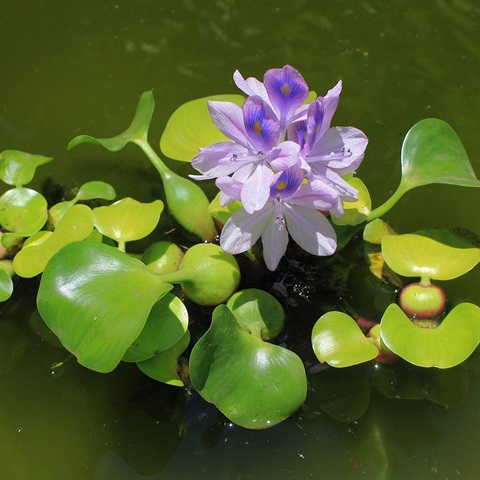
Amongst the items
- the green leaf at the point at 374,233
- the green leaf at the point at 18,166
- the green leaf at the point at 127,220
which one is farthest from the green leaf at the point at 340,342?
the green leaf at the point at 18,166

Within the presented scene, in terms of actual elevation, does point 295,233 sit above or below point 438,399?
above

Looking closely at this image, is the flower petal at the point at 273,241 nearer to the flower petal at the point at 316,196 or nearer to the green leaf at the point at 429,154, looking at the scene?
the flower petal at the point at 316,196

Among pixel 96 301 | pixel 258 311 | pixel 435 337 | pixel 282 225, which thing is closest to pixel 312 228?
pixel 282 225

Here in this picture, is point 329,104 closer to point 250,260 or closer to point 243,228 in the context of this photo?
point 243,228

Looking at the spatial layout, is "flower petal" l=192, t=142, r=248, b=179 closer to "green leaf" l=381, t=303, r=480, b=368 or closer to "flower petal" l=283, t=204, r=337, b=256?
"flower petal" l=283, t=204, r=337, b=256

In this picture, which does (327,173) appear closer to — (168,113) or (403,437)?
(403,437)

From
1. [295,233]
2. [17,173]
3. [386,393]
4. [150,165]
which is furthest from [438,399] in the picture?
[17,173]

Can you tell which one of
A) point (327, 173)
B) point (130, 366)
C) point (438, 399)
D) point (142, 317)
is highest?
point (327, 173)
